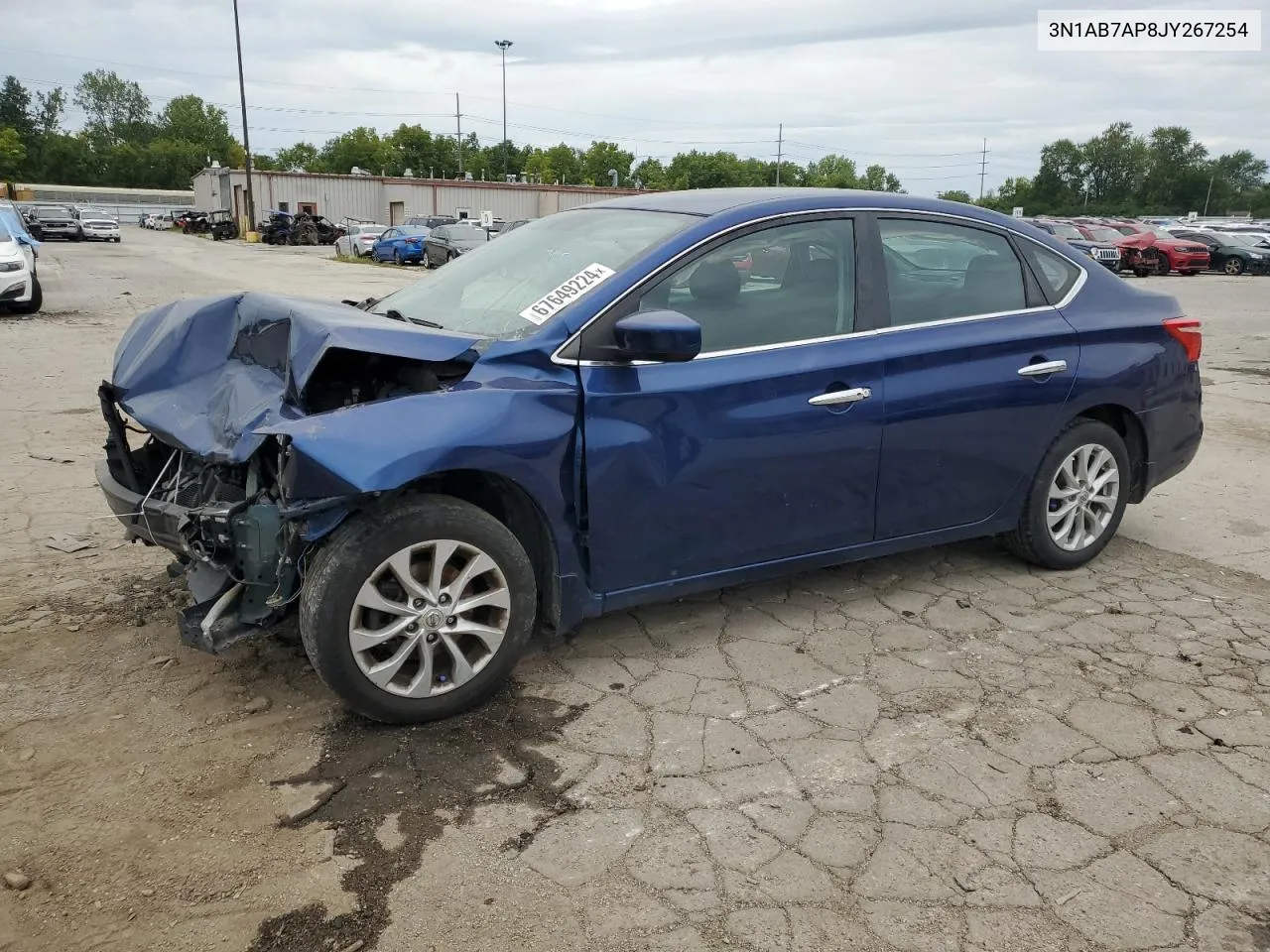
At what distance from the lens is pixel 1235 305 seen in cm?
1969

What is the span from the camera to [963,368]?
416 cm

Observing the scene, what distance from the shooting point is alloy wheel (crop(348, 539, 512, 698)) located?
10.3 ft

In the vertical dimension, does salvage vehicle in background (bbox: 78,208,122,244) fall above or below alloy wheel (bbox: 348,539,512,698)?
above

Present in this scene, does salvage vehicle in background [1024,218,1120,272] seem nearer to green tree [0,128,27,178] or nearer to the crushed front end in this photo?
the crushed front end

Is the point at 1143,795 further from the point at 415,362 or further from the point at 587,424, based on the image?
the point at 415,362

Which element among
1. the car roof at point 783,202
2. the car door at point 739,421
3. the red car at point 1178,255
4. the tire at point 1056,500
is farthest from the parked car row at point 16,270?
the red car at point 1178,255

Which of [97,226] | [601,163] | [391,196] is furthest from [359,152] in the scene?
[97,226]

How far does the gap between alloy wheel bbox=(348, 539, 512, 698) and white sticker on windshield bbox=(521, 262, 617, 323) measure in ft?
2.93

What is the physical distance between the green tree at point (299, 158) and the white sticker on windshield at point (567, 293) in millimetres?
135349

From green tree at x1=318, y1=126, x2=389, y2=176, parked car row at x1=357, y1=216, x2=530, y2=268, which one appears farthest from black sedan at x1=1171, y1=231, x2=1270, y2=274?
green tree at x1=318, y1=126, x2=389, y2=176

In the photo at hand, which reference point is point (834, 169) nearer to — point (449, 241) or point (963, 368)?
point (449, 241)

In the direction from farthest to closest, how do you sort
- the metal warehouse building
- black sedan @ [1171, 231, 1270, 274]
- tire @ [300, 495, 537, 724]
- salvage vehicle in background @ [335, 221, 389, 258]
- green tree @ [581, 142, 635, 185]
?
1. green tree @ [581, 142, 635, 185]
2. the metal warehouse building
3. salvage vehicle in background @ [335, 221, 389, 258]
4. black sedan @ [1171, 231, 1270, 274]
5. tire @ [300, 495, 537, 724]

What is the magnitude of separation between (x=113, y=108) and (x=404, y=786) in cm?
15987

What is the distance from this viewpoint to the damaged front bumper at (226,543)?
10.4ft
